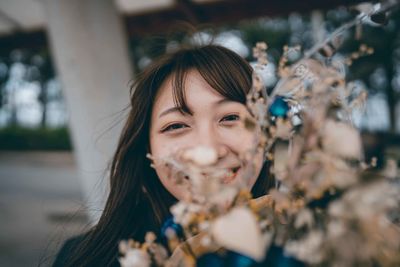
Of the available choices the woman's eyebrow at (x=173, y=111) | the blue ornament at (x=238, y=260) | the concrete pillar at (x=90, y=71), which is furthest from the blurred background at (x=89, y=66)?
the blue ornament at (x=238, y=260)

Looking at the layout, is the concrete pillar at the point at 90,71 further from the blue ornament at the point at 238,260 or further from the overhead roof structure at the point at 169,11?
the blue ornament at the point at 238,260

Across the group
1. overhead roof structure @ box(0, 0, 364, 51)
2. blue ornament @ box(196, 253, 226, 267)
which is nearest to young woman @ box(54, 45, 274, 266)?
blue ornament @ box(196, 253, 226, 267)

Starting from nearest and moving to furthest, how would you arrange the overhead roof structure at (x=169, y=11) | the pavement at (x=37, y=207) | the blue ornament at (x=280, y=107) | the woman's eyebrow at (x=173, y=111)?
1. the blue ornament at (x=280, y=107)
2. the woman's eyebrow at (x=173, y=111)
3. the overhead roof structure at (x=169, y=11)
4. the pavement at (x=37, y=207)

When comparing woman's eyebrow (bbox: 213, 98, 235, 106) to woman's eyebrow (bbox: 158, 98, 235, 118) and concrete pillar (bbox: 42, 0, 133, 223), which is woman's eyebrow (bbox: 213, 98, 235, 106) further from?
concrete pillar (bbox: 42, 0, 133, 223)

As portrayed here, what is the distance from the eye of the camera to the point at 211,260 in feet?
3.23

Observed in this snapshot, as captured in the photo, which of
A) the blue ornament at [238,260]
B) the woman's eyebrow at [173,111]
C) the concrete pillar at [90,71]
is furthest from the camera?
the concrete pillar at [90,71]

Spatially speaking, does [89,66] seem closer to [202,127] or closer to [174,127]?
[174,127]

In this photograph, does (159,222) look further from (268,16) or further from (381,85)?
(381,85)

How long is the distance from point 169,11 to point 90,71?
1.51m

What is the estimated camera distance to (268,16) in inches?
191

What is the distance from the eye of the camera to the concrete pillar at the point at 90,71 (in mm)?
3410

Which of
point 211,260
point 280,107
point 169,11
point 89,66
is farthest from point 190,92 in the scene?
point 169,11

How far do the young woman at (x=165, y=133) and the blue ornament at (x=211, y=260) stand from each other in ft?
1.08

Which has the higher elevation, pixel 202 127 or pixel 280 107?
pixel 280 107
